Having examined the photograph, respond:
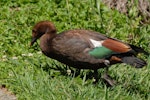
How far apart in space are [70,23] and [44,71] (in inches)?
81.4

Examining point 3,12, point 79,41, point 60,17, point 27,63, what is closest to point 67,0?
point 60,17

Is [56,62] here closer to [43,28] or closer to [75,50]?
[43,28]

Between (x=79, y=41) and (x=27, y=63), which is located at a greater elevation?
(x=79, y=41)

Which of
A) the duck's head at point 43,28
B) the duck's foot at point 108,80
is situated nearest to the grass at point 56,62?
the duck's foot at point 108,80

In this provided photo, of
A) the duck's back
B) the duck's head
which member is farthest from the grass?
the duck's head

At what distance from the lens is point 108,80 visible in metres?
7.07

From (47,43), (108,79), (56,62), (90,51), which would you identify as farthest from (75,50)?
(56,62)

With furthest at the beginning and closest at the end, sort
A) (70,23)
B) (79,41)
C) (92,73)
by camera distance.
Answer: (70,23) → (92,73) → (79,41)

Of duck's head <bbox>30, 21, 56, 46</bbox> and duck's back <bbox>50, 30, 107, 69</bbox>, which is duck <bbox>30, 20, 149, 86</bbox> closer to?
duck's back <bbox>50, 30, 107, 69</bbox>

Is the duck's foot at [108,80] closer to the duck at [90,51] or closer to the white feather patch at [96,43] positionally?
the duck at [90,51]

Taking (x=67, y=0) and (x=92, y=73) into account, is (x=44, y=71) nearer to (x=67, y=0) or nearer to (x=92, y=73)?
(x=92, y=73)

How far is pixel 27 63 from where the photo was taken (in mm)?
7676

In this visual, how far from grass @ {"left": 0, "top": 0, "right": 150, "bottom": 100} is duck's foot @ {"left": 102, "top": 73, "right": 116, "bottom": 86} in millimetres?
70

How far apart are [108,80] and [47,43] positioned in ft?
2.76
